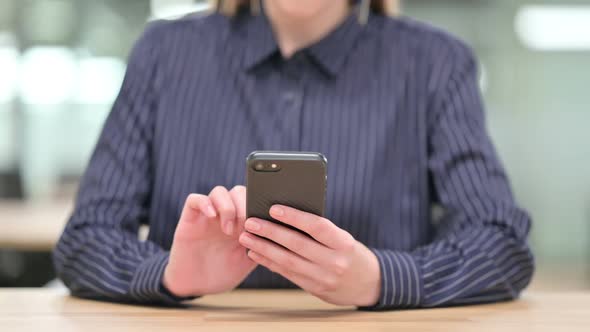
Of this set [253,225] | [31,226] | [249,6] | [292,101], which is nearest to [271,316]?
[253,225]

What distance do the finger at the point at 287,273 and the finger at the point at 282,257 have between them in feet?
0.05

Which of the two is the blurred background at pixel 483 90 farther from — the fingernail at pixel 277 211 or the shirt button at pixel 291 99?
the fingernail at pixel 277 211

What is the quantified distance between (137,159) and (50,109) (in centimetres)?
624

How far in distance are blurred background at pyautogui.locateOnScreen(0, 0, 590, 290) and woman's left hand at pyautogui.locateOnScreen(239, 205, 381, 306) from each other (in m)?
4.26

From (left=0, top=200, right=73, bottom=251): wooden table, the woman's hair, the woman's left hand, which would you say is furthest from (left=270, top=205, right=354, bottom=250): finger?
(left=0, top=200, right=73, bottom=251): wooden table

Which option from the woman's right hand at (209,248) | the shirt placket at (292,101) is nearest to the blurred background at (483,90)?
the shirt placket at (292,101)

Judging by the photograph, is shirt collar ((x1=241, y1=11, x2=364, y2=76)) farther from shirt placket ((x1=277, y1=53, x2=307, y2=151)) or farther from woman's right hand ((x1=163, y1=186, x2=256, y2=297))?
woman's right hand ((x1=163, y1=186, x2=256, y2=297))

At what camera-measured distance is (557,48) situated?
6.84m

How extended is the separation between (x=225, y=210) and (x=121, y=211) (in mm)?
453

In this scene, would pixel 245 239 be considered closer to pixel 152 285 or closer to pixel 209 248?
pixel 209 248

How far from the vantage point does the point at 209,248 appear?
1294 mm

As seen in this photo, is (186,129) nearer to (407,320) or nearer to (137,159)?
(137,159)

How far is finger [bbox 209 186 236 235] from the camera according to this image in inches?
46.7

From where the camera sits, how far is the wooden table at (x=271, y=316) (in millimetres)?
1162
